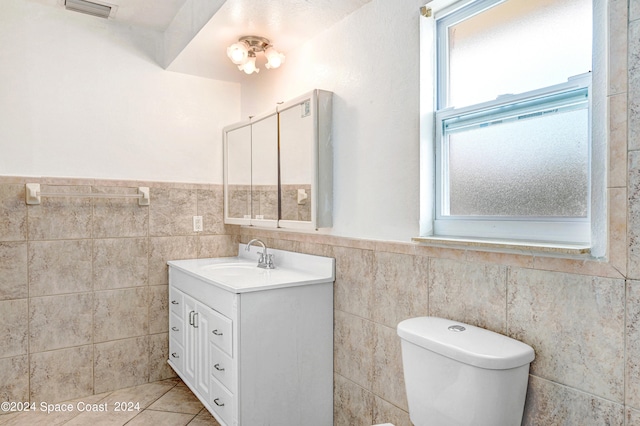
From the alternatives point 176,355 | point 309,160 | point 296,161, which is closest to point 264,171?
point 296,161

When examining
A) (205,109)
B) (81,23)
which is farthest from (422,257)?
(81,23)

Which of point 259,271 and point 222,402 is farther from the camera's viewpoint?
point 259,271

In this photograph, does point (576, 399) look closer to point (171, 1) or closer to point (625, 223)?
point (625, 223)

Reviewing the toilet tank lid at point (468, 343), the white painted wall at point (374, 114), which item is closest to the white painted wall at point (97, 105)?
the white painted wall at point (374, 114)

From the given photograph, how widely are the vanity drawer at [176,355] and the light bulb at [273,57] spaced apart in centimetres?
175

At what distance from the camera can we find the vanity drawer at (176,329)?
244 centimetres

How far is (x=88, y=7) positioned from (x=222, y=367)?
216 cm

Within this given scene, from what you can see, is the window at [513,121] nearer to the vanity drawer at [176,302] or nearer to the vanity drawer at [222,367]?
the vanity drawer at [222,367]

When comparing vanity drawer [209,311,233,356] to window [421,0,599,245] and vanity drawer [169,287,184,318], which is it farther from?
window [421,0,599,245]

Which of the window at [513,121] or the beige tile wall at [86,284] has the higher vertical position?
the window at [513,121]

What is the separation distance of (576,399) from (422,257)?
642 millimetres

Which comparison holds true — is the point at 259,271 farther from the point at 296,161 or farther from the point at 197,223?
the point at 197,223

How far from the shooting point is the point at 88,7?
7.80 feet

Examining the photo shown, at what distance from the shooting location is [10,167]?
2271 mm
